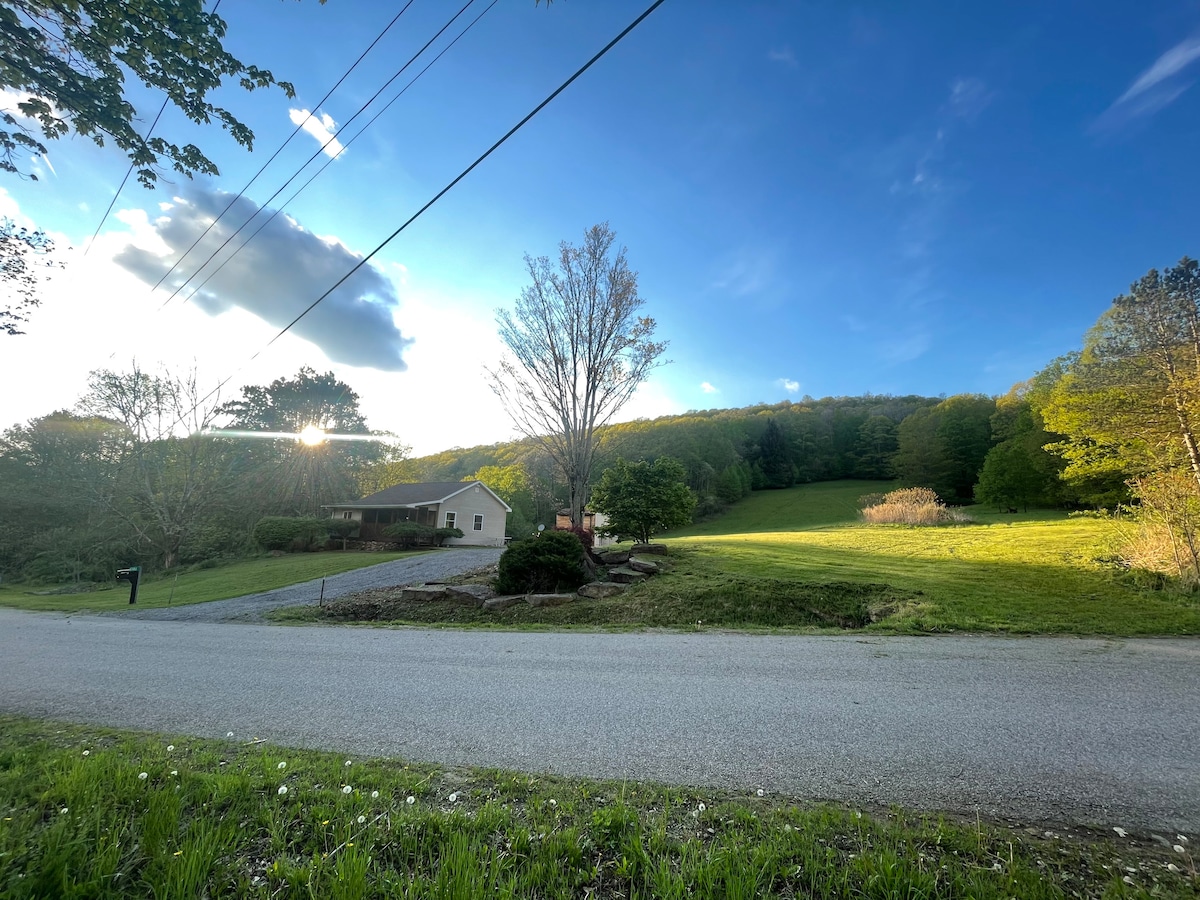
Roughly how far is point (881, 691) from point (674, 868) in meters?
3.71

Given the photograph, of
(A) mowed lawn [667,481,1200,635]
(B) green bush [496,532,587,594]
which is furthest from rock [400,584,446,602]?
(A) mowed lawn [667,481,1200,635]

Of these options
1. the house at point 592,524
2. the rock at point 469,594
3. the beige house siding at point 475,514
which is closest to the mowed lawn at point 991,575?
the house at point 592,524

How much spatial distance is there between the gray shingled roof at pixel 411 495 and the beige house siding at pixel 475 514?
67cm

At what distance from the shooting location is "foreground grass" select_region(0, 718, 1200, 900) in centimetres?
210

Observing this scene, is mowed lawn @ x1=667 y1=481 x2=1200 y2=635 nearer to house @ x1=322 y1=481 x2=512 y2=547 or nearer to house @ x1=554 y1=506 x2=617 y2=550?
house @ x1=554 y1=506 x2=617 y2=550

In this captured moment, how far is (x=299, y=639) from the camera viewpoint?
8570 millimetres

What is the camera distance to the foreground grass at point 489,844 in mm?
2096

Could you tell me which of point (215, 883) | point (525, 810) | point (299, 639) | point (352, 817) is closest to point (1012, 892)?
point (525, 810)

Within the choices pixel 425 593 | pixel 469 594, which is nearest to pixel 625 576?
pixel 469 594

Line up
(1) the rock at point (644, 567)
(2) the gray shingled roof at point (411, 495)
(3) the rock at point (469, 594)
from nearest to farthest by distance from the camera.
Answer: (3) the rock at point (469, 594) → (1) the rock at point (644, 567) → (2) the gray shingled roof at point (411, 495)

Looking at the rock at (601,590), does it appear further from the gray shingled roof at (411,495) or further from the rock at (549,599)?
the gray shingled roof at (411,495)

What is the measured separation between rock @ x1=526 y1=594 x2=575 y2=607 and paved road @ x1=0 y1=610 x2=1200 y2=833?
2.75 metres

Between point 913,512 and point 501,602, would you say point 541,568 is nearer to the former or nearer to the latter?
point 501,602

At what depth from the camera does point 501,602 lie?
10.9 metres
